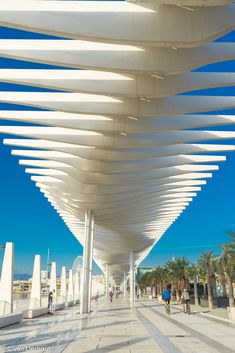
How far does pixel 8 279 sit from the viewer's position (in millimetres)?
16047

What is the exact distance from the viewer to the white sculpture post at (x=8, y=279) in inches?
626

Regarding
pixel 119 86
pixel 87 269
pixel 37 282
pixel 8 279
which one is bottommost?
pixel 8 279

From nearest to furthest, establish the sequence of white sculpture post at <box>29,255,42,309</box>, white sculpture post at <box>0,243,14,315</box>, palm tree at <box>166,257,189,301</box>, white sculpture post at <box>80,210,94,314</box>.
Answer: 1. white sculpture post at <box>0,243,14,315</box>
2. white sculpture post at <box>29,255,42,309</box>
3. white sculpture post at <box>80,210,94,314</box>
4. palm tree at <box>166,257,189,301</box>

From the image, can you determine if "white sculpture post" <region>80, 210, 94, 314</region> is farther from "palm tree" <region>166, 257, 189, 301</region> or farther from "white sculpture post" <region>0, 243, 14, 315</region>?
"palm tree" <region>166, 257, 189, 301</region>

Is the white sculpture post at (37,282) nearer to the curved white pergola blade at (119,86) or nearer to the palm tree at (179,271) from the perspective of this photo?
the curved white pergola blade at (119,86)

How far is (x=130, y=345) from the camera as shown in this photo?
895 centimetres

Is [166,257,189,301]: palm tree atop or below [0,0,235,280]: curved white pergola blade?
below

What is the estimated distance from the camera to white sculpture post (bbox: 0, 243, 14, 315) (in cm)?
1590

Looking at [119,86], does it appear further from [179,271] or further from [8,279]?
[179,271]

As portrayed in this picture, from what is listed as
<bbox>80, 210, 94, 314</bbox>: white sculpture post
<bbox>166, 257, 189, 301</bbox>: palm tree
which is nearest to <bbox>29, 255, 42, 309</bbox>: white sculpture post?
<bbox>80, 210, 94, 314</bbox>: white sculpture post

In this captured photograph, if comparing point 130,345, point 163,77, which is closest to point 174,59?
point 163,77

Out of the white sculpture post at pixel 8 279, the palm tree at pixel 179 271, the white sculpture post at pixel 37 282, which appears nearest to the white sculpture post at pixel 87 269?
the white sculpture post at pixel 37 282

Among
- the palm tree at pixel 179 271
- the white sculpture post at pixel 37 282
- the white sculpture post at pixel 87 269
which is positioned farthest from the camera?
the palm tree at pixel 179 271

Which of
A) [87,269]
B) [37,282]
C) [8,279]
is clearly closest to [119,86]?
[8,279]
